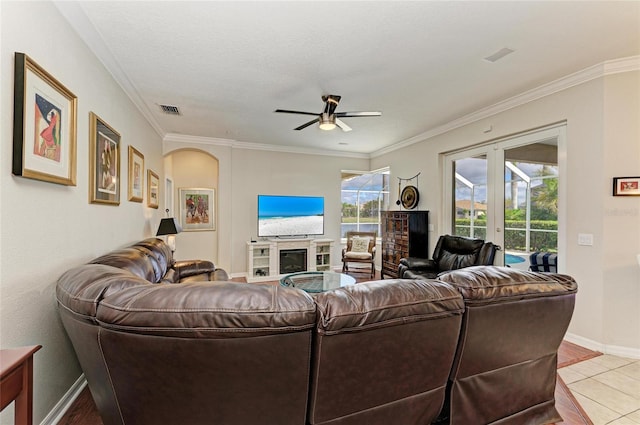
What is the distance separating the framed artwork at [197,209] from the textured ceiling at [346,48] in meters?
2.41

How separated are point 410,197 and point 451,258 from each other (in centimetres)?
168

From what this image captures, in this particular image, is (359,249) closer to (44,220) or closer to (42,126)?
(44,220)

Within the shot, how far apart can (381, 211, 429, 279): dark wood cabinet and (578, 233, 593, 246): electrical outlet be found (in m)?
2.11

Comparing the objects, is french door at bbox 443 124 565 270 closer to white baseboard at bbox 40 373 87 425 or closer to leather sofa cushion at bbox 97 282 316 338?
leather sofa cushion at bbox 97 282 316 338

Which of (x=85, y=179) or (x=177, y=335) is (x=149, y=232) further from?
(x=177, y=335)

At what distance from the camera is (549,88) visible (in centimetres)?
311

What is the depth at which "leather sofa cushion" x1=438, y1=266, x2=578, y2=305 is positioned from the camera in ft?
4.27

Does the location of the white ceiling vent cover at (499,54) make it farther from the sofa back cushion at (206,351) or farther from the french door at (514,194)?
the sofa back cushion at (206,351)

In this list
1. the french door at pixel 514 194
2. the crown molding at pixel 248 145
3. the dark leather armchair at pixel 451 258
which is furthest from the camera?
the crown molding at pixel 248 145

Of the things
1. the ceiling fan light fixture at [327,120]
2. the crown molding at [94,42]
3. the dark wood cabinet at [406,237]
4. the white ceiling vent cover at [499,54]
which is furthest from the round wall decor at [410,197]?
the crown molding at [94,42]

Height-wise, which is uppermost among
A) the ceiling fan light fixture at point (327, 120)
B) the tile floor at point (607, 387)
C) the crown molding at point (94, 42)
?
the crown molding at point (94, 42)

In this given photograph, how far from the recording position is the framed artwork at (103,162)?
2.18m

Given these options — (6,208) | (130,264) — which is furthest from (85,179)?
(6,208)

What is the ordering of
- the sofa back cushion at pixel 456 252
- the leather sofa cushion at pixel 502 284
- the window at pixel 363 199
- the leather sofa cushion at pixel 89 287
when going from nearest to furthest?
the leather sofa cushion at pixel 89 287 < the leather sofa cushion at pixel 502 284 < the sofa back cushion at pixel 456 252 < the window at pixel 363 199
